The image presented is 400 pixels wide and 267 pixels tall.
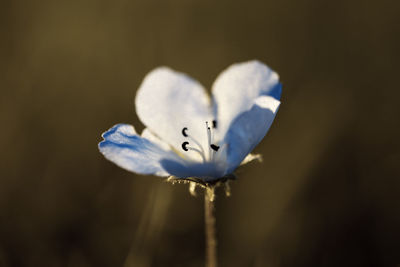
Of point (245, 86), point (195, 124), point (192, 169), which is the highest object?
point (245, 86)

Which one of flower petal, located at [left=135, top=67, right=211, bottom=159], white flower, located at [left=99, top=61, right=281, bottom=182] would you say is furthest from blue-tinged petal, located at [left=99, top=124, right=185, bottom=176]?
flower petal, located at [left=135, top=67, right=211, bottom=159]

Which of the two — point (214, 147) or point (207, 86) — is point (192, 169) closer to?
point (214, 147)

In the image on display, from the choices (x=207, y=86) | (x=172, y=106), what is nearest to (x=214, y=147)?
(x=172, y=106)

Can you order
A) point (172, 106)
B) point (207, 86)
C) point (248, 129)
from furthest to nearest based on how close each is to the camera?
point (207, 86)
point (172, 106)
point (248, 129)

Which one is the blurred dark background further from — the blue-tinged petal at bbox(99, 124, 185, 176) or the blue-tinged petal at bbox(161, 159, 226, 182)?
the blue-tinged petal at bbox(99, 124, 185, 176)

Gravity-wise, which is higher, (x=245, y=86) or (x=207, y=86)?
(x=245, y=86)

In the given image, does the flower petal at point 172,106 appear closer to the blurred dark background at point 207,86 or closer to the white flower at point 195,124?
the white flower at point 195,124
